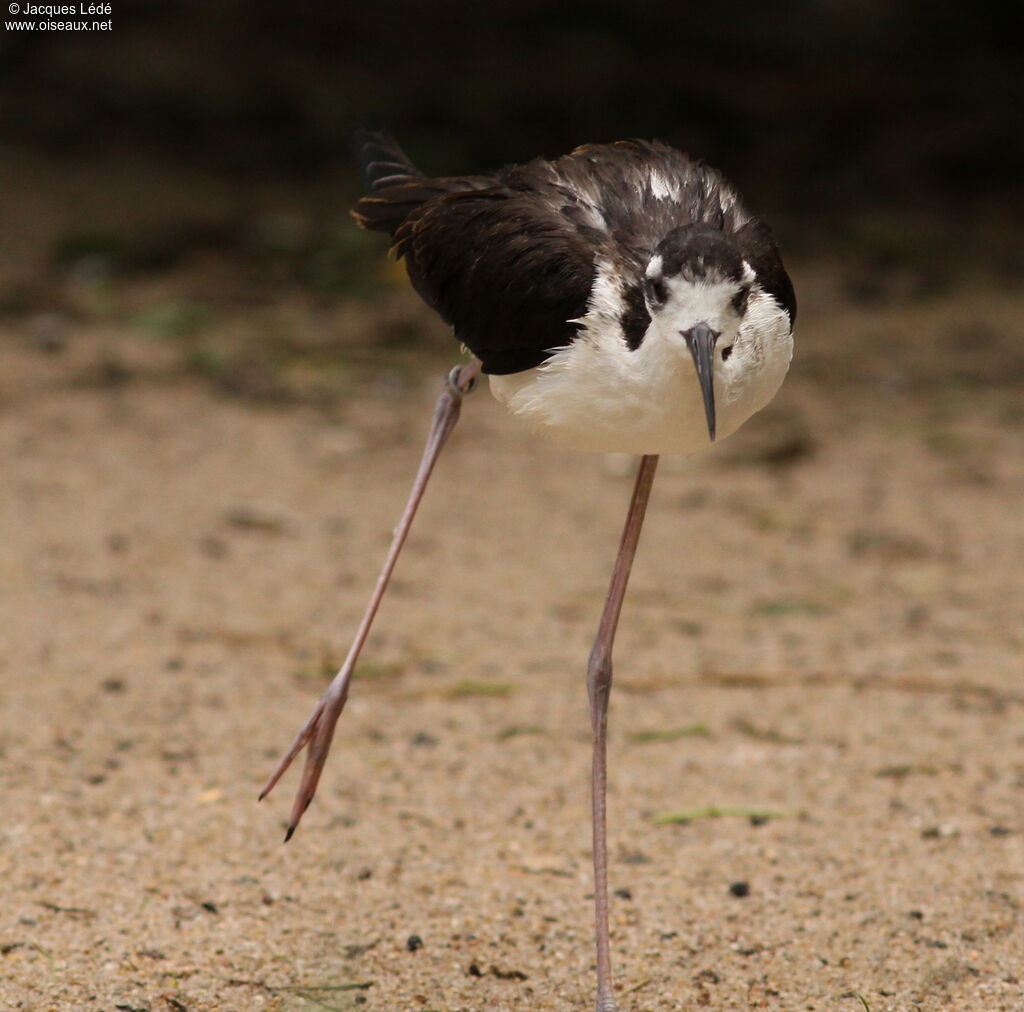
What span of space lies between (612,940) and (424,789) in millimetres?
844

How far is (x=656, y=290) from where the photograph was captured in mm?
2773

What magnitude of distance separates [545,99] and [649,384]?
7.22 meters

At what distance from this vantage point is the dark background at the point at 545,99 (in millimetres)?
9156

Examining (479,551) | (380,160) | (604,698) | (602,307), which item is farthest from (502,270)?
(479,551)

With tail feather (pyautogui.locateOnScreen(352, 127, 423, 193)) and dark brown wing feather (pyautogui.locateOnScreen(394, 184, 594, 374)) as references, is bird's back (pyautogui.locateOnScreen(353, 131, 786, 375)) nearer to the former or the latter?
dark brown wing feather (pyautogui.locateOnScreen(394, 184, 594, 374))

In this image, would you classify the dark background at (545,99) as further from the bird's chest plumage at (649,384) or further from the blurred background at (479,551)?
the bird's chest plumage at (649,384)

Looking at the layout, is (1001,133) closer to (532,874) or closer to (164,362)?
(164,362)

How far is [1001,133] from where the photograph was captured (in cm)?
951

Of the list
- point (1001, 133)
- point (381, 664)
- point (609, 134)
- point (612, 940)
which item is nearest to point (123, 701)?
point (381, 664)

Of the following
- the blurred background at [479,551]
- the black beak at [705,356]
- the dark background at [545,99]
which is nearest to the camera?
the black beak at [705,356]

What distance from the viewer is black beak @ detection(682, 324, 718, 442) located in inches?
105

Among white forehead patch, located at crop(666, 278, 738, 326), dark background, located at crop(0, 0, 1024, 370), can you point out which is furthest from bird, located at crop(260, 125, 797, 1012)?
dark background, located at crop(0, 0, 1024, 370)

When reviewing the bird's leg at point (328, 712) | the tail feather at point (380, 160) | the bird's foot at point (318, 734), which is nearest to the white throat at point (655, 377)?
the bird's leg at point (328, 712)

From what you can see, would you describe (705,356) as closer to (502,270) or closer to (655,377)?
(655,377)
